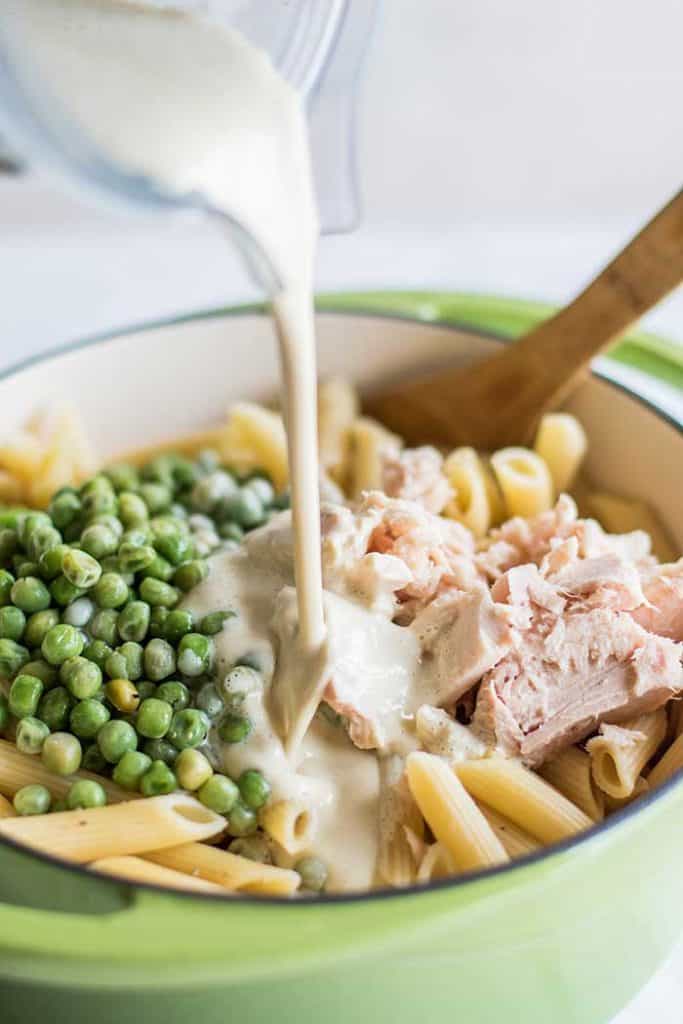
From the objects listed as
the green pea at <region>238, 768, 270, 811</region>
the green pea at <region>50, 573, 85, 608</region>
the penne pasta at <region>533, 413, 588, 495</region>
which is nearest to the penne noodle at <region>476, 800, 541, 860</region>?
the green pea at <region>238, 768, 270, 811</region>

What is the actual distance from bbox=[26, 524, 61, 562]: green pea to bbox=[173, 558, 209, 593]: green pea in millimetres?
238

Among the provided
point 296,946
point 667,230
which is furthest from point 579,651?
point 667,230

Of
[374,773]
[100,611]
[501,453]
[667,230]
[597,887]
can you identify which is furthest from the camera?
[501,453]

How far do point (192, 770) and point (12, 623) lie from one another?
44cm

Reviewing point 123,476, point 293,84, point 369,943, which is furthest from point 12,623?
point 293,84

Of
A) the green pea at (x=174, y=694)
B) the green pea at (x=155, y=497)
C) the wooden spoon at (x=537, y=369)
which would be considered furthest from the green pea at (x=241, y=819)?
the wooden spoon at (x=537, y=369)

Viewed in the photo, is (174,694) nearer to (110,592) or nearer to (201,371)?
(110,592)

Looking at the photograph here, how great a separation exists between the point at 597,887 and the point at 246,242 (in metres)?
1.09

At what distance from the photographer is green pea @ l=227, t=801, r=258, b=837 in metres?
1.99

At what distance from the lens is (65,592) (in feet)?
7.27

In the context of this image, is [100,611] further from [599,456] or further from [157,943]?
[599,456]

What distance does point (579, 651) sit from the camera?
2.11 metres

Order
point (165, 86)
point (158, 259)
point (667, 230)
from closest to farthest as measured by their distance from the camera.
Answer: point (165, 86) < point (667, 230) < point (158, 259)

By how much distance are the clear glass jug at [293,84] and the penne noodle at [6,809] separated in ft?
3.24
